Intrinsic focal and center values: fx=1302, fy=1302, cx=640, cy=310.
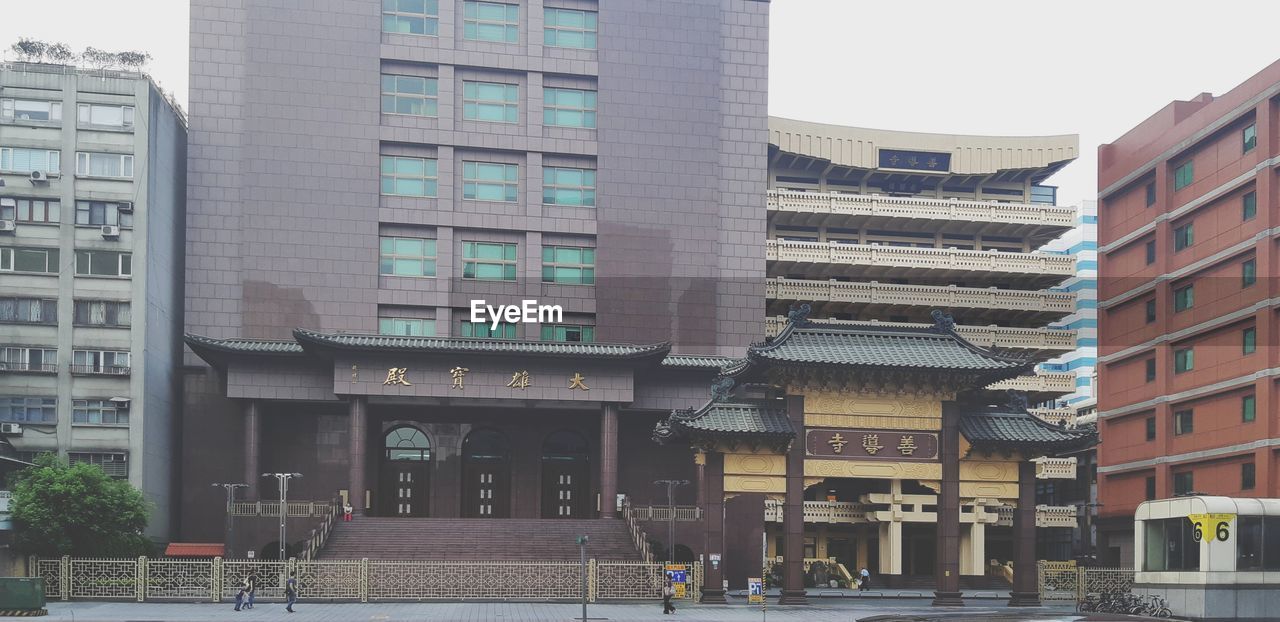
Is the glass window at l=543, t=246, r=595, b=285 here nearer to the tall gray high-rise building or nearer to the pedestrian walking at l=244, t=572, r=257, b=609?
the tall gray high-rise building

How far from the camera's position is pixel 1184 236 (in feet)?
211

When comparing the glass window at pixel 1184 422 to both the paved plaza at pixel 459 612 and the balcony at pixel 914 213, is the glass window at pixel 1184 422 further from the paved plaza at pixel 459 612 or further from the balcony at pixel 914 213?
the paved plaza at pixel 459 612

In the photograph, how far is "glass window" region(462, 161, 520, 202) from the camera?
6481cm

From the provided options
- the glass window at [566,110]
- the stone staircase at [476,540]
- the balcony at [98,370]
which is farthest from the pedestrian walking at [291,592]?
the glass window at [566,110]

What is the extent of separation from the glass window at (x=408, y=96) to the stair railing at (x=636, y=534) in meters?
21.8

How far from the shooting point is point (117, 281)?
5762 centimetres

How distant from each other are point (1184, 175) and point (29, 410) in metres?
55.1

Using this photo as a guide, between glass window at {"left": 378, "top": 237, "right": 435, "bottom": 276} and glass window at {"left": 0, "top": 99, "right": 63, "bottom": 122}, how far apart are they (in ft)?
50.7

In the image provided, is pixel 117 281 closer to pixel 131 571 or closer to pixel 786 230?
pixel 131 571

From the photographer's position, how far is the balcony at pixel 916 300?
72.7 meters

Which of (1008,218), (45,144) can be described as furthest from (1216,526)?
(45,144)

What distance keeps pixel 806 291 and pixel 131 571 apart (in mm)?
39930
